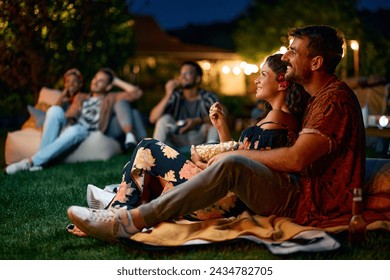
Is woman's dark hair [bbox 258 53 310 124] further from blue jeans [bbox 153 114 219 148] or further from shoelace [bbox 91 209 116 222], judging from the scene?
blue jeans [bbox 153 114 219 148]

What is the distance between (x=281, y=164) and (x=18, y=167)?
16.2 ft

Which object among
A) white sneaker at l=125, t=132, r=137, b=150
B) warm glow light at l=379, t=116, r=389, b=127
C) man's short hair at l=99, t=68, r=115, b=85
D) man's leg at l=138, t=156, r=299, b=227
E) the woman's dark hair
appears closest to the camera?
man's leg at l=138, t=156, r=299, b=227

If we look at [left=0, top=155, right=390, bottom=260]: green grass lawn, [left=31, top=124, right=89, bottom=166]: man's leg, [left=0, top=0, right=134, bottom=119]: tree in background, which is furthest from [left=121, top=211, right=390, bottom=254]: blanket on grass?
[left=31, top=124, right=89, bottom=166]: man's leg

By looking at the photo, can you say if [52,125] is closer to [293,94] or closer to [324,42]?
[293,94]

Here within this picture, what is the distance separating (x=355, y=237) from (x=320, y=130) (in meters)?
0.68

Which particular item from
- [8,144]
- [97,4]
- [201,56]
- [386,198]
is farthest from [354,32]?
[386,198]

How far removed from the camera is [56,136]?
8.71 metres

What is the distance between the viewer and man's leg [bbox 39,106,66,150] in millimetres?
8594

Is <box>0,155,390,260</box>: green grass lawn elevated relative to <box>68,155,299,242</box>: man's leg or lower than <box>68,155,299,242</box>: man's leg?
lower

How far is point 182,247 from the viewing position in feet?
13.2

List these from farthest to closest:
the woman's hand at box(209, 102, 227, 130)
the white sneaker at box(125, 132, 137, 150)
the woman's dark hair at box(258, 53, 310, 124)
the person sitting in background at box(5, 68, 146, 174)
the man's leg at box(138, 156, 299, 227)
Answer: the white sneaker at box(125, 132, 137, 150) → the person sitting in background at box(5, 68, 146, 174) → the woman's hand at box(209, 102, 227, 130) → the woman's dark hair at box(258, 53, 310, 124) → the man's leg at box(138, 156, 299, 227)

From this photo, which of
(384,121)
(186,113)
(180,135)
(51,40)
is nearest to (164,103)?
(186,113)

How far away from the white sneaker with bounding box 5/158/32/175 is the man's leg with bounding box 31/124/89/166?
9cm

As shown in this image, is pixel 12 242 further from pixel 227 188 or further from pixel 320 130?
pixel 320 130
